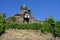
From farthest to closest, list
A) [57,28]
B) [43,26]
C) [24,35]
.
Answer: [57,28]
[43,26]
[24,35]

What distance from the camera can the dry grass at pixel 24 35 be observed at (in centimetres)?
4953

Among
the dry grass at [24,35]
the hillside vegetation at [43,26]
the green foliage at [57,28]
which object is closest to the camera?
the dry grass at [24,35]

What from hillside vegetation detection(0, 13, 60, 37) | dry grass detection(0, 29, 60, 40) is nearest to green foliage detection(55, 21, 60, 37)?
hillside vegetation detection(0, 13, 60, 37)

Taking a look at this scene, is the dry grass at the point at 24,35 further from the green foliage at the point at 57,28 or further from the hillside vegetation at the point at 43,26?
the green foliage at the point at 57,28

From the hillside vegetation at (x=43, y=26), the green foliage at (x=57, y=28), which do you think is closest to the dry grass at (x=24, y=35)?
the hillside vegetation at (x=43, y=26)

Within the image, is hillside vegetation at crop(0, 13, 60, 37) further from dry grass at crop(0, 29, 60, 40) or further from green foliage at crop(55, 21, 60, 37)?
dry grass at crop(0, 29, 60, 40)

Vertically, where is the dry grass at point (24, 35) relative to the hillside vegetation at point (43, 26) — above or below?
below

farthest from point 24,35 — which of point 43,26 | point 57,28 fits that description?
point 57,28

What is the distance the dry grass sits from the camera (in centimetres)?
4953

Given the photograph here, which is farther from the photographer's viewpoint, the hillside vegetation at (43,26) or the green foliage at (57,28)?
the green foliage at (57,28)

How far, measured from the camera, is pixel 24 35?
50.4 m

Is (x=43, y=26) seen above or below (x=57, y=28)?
above

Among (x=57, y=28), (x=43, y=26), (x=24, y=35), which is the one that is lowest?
(x=24, y=35)

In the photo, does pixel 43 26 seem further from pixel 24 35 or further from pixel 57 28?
pixel 24 35
